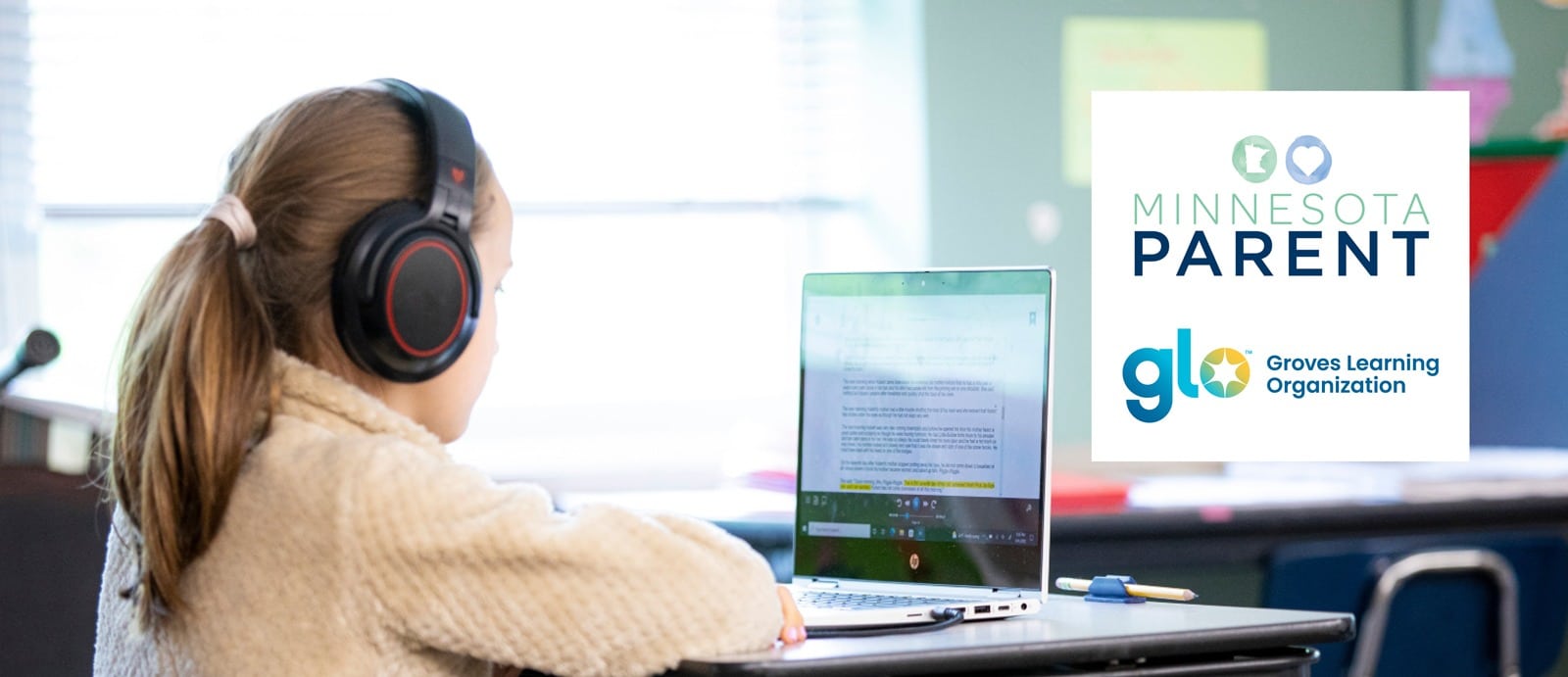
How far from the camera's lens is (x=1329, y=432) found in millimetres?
1438

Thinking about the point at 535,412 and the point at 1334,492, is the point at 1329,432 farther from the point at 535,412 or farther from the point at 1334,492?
the point at 535,412

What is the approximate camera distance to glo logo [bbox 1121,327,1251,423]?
56.6 inches

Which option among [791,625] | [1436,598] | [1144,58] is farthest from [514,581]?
[1144,58]

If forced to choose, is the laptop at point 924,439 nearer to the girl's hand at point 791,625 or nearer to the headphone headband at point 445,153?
the girl's hand at point 791,625

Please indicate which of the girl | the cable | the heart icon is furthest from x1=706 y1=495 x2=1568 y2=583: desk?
the girl

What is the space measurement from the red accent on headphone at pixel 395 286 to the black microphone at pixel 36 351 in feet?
1.37

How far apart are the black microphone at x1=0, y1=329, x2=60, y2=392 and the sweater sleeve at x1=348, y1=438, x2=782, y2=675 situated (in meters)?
0.49

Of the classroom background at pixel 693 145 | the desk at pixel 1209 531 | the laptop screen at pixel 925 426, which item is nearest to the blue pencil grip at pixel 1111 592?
the laptop screen at pixel 925 426

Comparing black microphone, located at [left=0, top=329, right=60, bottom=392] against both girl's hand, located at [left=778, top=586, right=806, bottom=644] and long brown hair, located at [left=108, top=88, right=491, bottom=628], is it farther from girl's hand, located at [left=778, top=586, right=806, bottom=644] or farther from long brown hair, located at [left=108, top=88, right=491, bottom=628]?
girl's hand, located at [left=778, top=586, right=806, bottom=644]

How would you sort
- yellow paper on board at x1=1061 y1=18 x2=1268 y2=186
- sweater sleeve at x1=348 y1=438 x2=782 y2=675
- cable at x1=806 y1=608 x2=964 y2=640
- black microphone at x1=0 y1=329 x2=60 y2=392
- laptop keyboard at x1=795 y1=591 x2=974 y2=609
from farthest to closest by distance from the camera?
1. yellow paper on board at x1=1061 y1=18 x2=1268 y2=186
2. black microphone at x1=0 y1=329 x2=60 y2=392
3. laptop keyboard at x1=795 y1=591 x2=974 y2=609
4. cable at x1=806 y1=608 x2=964 y2=640
5. sweater sleeve at x1=348 y1=438 x2=782 y2=675

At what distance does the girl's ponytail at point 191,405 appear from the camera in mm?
957

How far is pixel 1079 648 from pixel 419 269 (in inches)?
17.5

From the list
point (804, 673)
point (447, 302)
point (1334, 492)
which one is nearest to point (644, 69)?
point (1334, 492)

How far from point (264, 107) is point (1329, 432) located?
170 cm
